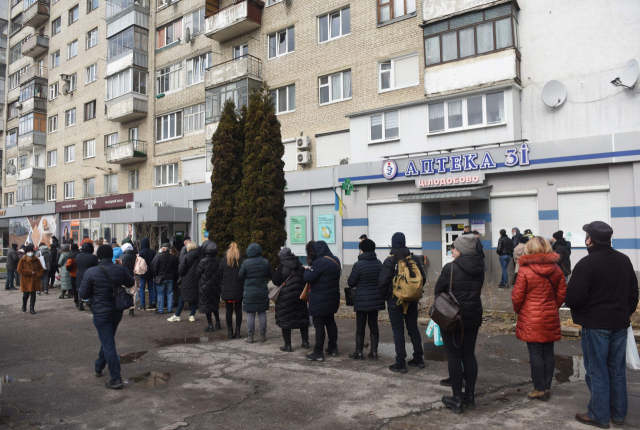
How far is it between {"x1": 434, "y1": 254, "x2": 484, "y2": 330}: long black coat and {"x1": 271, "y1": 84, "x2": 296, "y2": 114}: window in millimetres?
17669

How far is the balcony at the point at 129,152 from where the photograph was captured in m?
28.2

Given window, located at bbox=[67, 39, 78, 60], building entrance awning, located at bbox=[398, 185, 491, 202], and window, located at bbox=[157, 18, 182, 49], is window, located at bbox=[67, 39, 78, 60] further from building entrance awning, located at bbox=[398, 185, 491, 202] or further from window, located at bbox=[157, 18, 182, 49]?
building entrance awning, located at bbox=[398, 185, 491, 202]

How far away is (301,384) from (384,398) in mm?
1113

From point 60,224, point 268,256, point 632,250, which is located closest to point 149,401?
point 268,256

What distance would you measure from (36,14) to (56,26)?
2072mm

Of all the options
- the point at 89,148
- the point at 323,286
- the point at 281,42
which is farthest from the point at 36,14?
the point at 323,286

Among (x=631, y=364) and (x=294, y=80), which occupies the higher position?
(x=294, y=80)

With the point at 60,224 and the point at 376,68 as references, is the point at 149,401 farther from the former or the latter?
the point at 60,224

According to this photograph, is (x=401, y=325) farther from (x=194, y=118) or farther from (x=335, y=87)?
(x=194, y=118)

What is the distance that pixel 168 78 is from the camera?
27.9 metres

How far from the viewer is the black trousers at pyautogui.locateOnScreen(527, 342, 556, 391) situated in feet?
16.9

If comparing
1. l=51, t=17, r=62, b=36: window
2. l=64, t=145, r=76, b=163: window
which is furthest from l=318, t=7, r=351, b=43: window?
l=51, t=17, r=62, b=36: window

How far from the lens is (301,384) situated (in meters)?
5.87

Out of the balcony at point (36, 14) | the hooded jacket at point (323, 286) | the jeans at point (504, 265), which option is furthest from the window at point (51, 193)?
the hooded jacket at point (323, 286)
